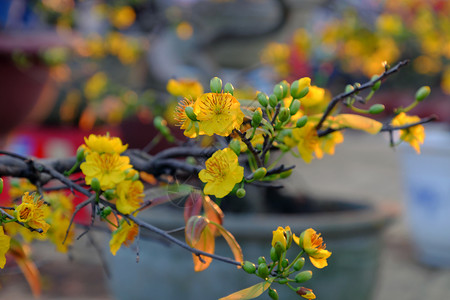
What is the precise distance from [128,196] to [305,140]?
0.72ft

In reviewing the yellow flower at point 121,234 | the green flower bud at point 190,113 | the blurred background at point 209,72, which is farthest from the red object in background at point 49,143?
the green flower bud at point 190,113

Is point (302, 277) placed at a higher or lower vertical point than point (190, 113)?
lower

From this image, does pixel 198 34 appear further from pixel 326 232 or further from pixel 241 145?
pixel 241 145

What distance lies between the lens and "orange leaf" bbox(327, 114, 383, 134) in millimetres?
624

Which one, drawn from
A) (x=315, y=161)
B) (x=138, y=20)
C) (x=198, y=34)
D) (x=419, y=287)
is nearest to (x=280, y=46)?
(x=198, y=34)

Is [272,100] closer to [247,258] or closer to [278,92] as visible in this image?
[278,92]

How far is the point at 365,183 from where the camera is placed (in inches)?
164

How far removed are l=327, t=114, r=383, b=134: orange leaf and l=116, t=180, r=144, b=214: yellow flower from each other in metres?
0.25

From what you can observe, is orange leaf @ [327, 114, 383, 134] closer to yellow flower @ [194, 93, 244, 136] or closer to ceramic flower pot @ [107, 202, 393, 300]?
yellow flower @ [194, 93, 244, 136]

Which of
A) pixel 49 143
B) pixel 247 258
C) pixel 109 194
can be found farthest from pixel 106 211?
pixel 49 143

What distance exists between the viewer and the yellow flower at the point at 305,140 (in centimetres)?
62

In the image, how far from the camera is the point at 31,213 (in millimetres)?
502

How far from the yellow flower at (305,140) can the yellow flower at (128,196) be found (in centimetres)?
19

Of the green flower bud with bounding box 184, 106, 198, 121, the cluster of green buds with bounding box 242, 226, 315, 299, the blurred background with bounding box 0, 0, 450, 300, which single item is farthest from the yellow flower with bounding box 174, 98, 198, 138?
the blurred background with bounding box 0, 0, 450, 300
